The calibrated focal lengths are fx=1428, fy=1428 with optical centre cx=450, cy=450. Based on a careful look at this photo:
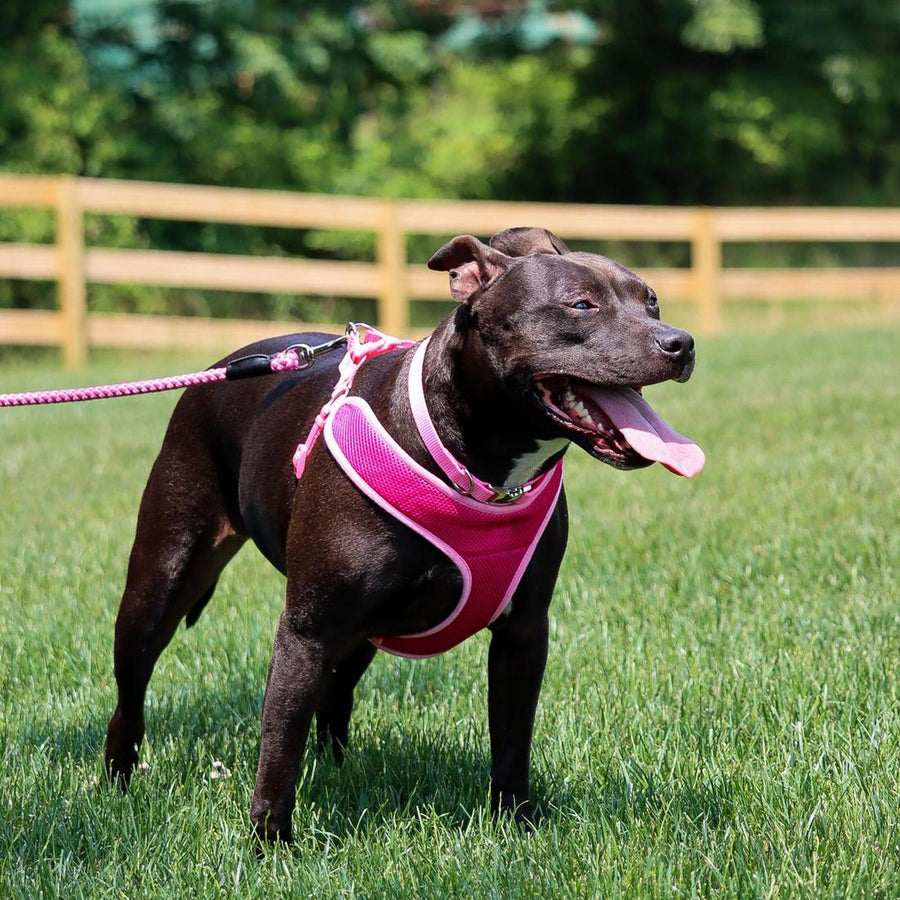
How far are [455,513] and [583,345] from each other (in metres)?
0.47

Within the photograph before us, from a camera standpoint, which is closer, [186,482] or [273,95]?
[186,482]

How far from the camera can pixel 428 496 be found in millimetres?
3146

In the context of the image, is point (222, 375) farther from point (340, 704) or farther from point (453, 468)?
point (340, 704)

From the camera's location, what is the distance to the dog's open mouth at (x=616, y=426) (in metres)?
2.93

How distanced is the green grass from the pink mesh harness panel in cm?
54

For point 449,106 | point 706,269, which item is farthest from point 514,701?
point 449,106

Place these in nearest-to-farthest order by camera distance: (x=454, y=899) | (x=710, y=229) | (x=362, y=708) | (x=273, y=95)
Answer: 1. (x=454, y=899)
2. (x=362, y=708)
3. (x=710, y=229)
4. (x=273, y=95)

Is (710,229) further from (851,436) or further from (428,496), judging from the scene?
(428,496)

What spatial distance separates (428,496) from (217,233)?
16.0m

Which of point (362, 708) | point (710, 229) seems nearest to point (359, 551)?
point (362, 708)

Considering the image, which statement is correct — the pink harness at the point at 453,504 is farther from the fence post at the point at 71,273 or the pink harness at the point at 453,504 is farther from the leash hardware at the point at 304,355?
the fence post at the point at 71,273

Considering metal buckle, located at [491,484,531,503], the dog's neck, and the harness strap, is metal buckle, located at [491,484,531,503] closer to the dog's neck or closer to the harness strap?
the dog's neck

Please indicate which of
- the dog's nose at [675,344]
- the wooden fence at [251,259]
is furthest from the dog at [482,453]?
the wooden fence at [251,259]

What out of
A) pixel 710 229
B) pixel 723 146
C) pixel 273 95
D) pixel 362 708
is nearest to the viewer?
pixel 362 708
